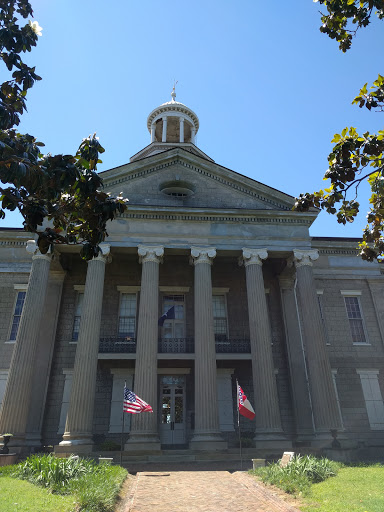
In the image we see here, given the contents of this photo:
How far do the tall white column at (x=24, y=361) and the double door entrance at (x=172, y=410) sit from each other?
6435 millimetres

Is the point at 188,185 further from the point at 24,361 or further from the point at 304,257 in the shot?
the point at 24,361

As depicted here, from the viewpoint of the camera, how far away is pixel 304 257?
19922 millimetres

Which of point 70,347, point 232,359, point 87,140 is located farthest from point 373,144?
point 70,347

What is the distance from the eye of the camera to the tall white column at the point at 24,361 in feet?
51.9

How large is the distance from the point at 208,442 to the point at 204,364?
2.98 meters

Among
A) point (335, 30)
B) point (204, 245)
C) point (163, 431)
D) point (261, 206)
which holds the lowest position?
point (163, 431)

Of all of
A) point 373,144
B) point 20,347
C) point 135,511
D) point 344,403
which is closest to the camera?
point 373,144

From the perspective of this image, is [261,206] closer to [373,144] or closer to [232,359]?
[232,359]

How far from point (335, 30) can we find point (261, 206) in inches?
556

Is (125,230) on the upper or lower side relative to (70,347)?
upper

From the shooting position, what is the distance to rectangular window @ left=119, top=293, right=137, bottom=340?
2127 cm

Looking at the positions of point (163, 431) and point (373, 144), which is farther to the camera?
point (163, 431)

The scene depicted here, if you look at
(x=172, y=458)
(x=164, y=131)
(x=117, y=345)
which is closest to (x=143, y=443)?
(x=172, y=458)

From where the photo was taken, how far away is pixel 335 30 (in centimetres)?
722
